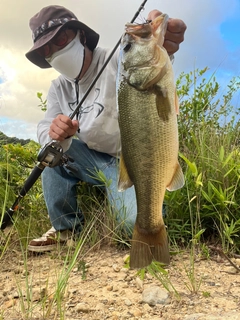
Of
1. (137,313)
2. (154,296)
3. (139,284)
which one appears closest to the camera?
(137,313)

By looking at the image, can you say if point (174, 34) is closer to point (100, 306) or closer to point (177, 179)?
point (177, 179)

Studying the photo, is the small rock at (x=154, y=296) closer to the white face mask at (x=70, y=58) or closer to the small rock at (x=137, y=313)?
the small rock at (x=137, y=313)

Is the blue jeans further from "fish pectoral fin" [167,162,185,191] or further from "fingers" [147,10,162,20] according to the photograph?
"fish pectoral fin" [167,162,185,191]

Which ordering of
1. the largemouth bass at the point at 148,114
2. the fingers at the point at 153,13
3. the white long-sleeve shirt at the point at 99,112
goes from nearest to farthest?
the largemouth bass at the point at 148,114
the fingers at the point at 153,13
the white long-sleeve shirt at the point at 99,112

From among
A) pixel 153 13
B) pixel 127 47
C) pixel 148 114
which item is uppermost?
pixel 153 13

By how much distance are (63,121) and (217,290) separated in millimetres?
1604

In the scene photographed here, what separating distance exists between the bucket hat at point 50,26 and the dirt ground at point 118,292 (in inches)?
81.9

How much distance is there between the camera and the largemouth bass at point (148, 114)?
169 cm

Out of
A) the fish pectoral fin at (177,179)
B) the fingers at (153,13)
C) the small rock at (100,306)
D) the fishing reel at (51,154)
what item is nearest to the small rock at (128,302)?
the small rock at (100,306)

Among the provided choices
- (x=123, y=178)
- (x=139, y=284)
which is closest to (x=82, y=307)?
(x=139, y=284)

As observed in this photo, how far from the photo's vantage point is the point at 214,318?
1.93 meters

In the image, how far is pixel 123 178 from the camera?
187 centimetres

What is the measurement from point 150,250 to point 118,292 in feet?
2.25

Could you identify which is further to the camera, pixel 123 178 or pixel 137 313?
pixel 137 313
